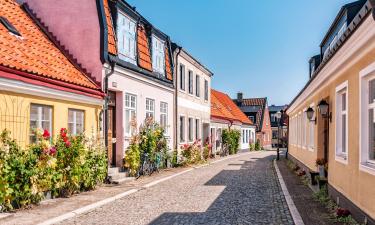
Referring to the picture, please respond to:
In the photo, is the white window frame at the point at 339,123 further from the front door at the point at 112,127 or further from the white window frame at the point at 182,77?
the white window frame at the point at 182,77

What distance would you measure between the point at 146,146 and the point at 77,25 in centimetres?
503

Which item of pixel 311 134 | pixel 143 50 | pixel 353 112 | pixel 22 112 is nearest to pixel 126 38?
pixel 143 50

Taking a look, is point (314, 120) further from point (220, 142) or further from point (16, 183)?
point (220, 142)

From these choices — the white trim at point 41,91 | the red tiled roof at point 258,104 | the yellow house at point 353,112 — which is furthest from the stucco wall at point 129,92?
the red tiled roof at point 258,104

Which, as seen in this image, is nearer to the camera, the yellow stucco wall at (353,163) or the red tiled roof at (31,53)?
the yellow stucco wall at (353,163)

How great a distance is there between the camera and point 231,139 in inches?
1371

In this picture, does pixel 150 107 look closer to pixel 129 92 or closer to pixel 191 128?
pixel 129 92

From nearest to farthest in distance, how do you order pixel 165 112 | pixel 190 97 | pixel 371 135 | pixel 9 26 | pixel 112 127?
pixel 371 135 → pixel 9 26 → pixel 112 127 → pixel 165 112 → pixel 190 97

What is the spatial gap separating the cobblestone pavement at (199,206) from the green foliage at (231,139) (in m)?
19.6

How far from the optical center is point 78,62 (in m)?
13.6

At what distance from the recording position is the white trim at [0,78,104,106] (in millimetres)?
9039

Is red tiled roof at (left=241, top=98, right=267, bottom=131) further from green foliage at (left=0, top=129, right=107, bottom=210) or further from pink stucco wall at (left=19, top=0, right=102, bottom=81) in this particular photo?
green foliage at (left=0, top=129, right=107, bottom=210)

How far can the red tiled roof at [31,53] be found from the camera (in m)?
10.1

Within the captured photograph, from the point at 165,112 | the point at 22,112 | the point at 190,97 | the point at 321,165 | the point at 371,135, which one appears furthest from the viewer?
the point at 190,97
